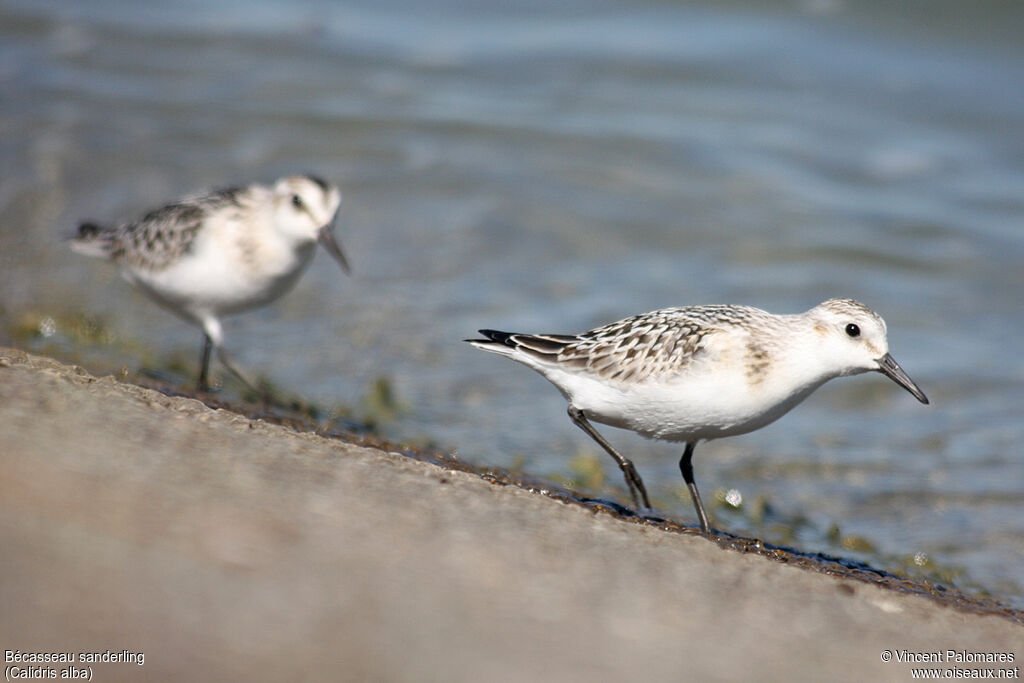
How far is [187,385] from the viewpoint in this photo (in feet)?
24.9

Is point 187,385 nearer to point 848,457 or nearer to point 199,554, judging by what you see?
point 199,554

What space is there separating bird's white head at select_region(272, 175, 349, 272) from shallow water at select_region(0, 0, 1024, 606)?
1.32 metres

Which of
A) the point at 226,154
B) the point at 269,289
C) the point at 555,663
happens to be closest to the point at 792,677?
the point at 555,663

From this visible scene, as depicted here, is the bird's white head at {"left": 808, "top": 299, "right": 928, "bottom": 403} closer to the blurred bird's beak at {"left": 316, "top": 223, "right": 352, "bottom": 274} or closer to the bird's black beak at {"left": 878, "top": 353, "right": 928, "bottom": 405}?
the bird's black beak at {"left": 878, "top": 353, "right": 928, "bottom": 405}

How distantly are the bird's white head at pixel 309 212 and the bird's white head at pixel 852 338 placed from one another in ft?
10.6

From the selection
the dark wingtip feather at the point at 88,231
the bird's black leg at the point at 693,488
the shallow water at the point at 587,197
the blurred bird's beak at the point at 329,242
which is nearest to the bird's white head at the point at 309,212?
the blurred bird's beak at the point at 329,242

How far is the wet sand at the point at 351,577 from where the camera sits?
3.51m

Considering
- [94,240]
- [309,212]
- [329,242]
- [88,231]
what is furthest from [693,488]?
[88,231]

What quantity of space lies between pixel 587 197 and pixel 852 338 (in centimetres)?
726

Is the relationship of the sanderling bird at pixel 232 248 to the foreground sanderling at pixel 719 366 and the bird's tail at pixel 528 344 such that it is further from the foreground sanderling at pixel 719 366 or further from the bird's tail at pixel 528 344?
the foreground sanderling at pixel 719 366

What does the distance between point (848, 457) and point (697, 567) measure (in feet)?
13.1

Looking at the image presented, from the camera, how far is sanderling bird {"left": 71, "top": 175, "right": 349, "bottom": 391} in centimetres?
763

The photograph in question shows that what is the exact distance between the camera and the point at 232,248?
763 cm

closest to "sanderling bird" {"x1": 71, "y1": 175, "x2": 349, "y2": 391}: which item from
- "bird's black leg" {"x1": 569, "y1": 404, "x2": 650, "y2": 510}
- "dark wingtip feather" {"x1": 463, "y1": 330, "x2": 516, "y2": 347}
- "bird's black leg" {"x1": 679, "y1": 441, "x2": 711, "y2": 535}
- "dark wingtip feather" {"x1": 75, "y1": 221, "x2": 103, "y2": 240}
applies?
"dark wingtip feather" {"x1": 75, "y1": 221, "x2": 103, "y2": 240}
